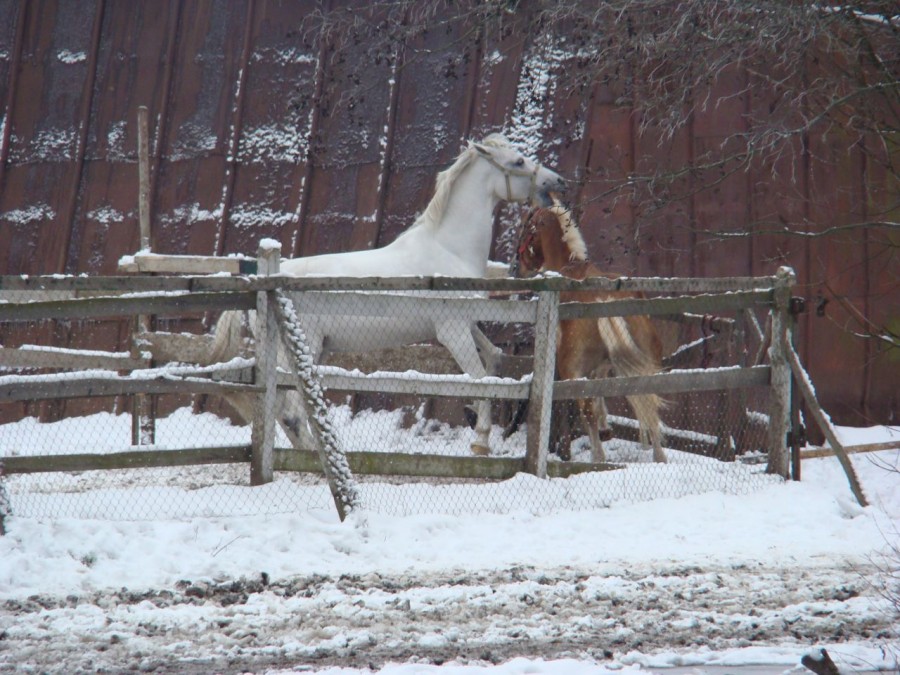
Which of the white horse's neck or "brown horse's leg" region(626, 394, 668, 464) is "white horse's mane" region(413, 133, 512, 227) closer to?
the white horse's neck

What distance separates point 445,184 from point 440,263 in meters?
0.73

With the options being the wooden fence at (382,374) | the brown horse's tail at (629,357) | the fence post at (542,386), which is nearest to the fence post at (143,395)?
the wooden fence at (382,374)

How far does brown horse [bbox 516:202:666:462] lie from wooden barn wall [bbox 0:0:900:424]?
110 centimetres

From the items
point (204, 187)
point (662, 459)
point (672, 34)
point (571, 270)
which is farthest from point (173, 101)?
point (672, 34)

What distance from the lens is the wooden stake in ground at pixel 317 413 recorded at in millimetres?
6102

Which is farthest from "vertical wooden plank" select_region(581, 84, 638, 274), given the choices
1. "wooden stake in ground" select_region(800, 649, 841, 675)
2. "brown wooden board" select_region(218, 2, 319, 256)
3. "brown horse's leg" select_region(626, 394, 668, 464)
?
"wooden stake in ground" select_region(800, 649, 841, 675)

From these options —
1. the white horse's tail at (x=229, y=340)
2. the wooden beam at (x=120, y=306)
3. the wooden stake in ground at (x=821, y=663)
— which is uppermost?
the wooden beam at (x=120, y=306)

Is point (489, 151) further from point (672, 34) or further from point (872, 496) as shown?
point (872, 496)

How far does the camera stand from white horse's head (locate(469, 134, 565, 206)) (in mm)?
9508

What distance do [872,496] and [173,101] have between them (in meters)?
9.43

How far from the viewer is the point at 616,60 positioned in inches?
249

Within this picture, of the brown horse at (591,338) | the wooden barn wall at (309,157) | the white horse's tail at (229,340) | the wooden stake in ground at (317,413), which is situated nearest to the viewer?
the wooden stake in ground at (317,413)

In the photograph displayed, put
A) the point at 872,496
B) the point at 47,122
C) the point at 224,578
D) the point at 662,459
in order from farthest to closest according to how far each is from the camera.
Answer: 1. the point at 47,122
2. the point at 662,459
3. the point at 872,496
4. the point at 224,578

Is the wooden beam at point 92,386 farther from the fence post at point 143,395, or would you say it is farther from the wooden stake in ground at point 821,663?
the wooden stake in ground at point 821,663
